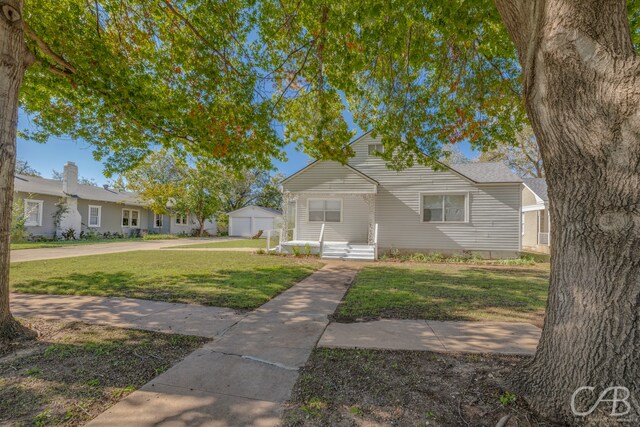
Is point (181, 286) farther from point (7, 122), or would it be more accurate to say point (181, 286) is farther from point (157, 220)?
point (157, 220)

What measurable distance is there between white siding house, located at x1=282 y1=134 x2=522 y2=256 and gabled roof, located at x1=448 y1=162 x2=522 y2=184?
38 mm

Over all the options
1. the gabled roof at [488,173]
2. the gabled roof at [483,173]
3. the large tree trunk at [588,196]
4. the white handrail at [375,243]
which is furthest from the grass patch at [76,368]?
the gabled roof at [488,173]

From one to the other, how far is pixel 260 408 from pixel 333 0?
569 cm

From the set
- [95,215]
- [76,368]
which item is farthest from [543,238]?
[95,215]

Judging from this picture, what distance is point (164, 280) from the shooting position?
23.3ft

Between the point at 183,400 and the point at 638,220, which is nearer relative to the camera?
the point at 638,220

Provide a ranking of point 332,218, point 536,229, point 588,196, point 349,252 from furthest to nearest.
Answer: point 536,229 → point 332,218 → point 349,252 → point 588,196

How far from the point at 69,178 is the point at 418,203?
74.7 ft

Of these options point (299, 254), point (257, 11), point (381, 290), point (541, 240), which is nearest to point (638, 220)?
point (381, 290)

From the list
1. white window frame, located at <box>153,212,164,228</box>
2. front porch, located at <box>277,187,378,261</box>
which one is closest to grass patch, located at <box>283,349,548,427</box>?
front porch, located at <box>277,187,378,261</box>

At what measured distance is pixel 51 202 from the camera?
1955 cm

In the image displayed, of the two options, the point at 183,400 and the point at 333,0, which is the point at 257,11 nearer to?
the point at 333,0

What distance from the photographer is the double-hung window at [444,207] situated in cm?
1333

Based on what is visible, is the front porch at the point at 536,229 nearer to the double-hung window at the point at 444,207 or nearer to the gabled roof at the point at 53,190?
the double-hung window at the point at 444,207
